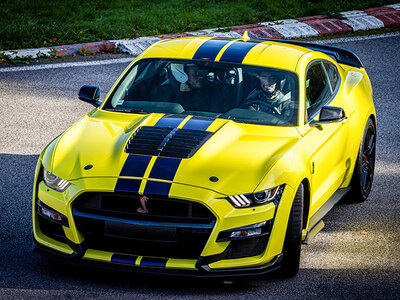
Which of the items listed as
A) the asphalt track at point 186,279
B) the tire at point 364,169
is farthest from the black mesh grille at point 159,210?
the tire at point 364,169

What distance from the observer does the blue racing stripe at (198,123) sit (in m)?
5.47

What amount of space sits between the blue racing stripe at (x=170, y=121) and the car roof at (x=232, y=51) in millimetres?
746

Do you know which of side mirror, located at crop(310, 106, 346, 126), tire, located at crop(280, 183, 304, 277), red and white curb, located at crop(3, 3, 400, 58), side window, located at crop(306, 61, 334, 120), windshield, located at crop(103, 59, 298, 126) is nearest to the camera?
tire, located at crop(280, 183, 304, 277)

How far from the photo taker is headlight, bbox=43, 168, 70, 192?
16.1ft

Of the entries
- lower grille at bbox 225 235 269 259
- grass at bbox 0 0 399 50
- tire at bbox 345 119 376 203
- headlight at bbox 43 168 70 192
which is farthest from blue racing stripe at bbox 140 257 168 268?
grass at bbox 0 0 399 50

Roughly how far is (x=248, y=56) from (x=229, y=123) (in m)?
0.84

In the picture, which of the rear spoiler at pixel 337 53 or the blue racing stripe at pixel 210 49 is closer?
the blue racing stripe at pixel 210 49

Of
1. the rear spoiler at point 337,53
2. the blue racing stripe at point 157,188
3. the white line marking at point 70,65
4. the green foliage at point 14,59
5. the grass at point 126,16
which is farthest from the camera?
the grass at point 126,16

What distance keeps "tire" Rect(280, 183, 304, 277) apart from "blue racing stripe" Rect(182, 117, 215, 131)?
0.84 meters

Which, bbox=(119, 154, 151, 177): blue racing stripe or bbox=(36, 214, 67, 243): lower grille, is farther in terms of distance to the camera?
bbox=(36, 214, 67, 243): lower grille

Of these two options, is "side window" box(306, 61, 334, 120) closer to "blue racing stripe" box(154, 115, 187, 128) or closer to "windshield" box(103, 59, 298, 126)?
"windshield" box(103, 59, 298, 126)

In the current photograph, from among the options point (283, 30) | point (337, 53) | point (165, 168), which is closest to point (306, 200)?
point (165, 168)

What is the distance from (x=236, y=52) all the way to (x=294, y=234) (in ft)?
6.10

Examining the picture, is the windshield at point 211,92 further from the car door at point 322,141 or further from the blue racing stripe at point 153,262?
the blue racing stripe at point 153,262
